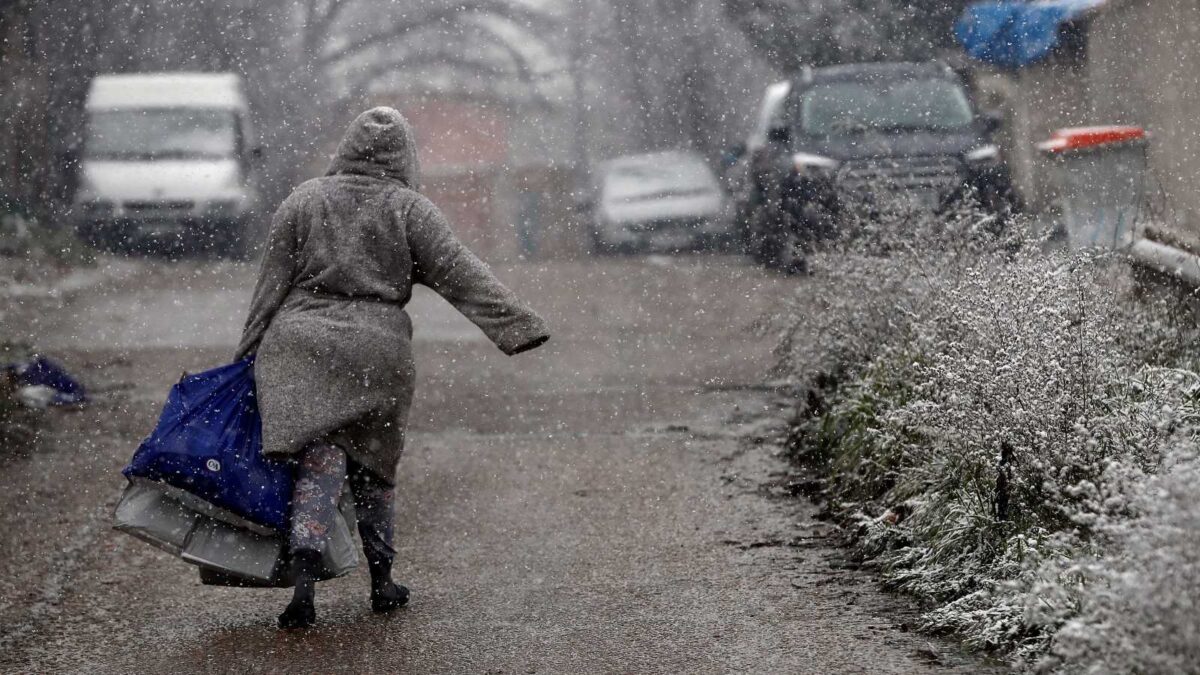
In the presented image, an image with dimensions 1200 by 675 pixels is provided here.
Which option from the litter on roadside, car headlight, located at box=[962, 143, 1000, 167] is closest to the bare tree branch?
car headlight, located at box=[962, 143, 1000, 167]

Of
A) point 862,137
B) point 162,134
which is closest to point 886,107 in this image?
point 862,137

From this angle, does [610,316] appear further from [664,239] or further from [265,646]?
[265,646]

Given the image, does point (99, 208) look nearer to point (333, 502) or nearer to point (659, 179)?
point (659, 179)

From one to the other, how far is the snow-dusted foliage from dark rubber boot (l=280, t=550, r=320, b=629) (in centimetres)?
188

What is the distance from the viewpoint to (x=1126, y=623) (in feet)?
11.0

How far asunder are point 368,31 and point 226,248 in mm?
13159

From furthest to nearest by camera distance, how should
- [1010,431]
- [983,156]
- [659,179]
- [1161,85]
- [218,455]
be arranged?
[659,179] < [983,156] < [1161,85] < [218,455] < [1010,431]

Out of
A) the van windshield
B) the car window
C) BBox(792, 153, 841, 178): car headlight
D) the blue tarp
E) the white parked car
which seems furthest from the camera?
the car window

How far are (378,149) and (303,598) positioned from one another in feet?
4.87

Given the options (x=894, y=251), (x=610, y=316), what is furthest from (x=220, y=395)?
(x=610, y=316)

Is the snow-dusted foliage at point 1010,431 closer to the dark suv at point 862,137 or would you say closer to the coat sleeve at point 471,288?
the coat sleeve at point 471,288

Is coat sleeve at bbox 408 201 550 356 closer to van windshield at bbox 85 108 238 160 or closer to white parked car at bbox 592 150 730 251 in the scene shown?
van windshield at bbox 85 108 238 160

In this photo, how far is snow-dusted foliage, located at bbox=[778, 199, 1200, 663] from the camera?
4.36 metres

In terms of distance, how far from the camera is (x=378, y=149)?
5.54 meters
